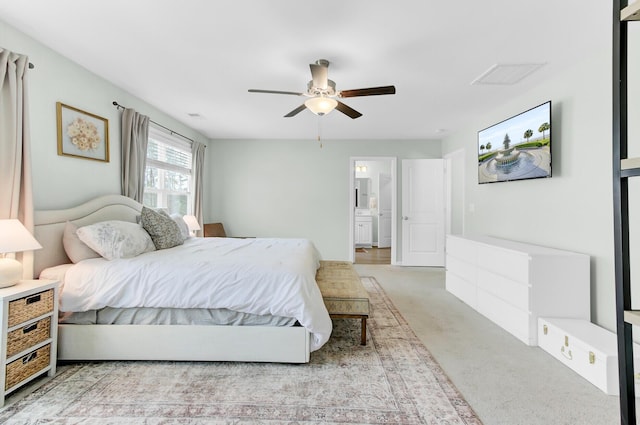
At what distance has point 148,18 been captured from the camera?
216 centimetres

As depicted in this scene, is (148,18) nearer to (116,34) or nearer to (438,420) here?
(116,34)

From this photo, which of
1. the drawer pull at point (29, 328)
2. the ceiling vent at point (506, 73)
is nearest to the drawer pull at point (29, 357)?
the drawer pull at point (29, 328)

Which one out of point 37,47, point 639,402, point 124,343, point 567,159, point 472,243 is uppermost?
point 37,47

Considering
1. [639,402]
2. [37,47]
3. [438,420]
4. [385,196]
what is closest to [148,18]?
[37,47]

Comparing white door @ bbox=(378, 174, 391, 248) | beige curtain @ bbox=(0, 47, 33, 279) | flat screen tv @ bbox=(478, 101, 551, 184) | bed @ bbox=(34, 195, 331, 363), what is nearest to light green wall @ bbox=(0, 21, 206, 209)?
beige curtain @ bbox=(0, 47, 33, 279)

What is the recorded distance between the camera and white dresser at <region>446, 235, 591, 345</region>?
2.59 metres

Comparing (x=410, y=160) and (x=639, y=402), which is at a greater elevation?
(x=410, y=160)

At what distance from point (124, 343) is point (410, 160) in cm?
515

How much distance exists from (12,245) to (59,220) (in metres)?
0.77

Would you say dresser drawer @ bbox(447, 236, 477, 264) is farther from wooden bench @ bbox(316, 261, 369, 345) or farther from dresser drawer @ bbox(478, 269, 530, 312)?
wooden bench @ bbox(316, 261, 369, 345)

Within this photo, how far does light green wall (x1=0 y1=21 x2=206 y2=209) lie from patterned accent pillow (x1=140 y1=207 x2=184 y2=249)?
583 millimetres

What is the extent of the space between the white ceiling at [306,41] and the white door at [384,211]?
4831mm

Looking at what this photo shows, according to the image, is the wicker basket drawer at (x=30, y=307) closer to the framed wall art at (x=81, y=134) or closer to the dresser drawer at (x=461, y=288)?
the framed wall art at (x=81, y=134)

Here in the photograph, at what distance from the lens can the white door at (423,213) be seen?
5.89 metres
